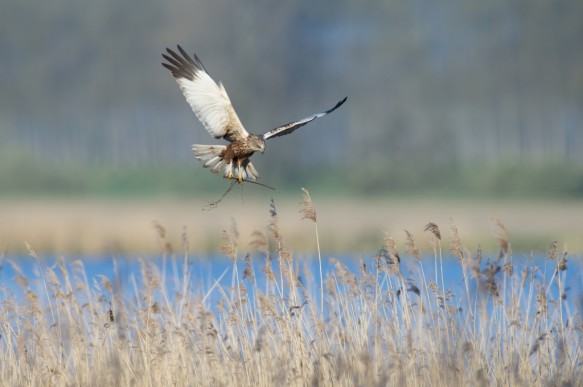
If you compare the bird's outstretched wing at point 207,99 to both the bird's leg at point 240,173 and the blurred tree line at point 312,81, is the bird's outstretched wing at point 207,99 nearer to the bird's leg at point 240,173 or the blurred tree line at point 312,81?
the bird's leg at point 240,173

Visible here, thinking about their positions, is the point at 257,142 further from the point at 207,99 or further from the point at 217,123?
the point at 207,99

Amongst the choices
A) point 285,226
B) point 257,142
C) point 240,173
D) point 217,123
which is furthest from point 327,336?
point 285,226

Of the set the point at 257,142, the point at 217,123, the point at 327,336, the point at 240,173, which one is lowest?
the point at 327,336

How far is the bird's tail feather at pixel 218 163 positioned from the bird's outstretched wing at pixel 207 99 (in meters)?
0.11

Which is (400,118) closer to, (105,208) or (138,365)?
(105,208)

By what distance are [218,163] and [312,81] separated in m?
41.1

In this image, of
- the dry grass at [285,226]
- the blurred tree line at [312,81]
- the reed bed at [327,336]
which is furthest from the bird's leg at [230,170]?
the blurred tree line at [312,81]

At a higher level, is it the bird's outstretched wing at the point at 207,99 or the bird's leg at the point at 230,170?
the bird's outstretched wing at the point at 207,99

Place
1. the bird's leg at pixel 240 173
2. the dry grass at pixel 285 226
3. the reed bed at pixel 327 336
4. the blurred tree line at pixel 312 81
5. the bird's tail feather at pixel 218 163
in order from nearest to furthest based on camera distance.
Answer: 1. the reed bed at pixel 327 336
2. the bird's leg at pixel 240 173
3. the bird's tail feather at pixel 218 163
4. the dry grass at pixel 285 226
5. the blurred tree line at pixel 312 81

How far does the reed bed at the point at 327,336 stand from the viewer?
5730 mm

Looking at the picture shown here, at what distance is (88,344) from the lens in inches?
251

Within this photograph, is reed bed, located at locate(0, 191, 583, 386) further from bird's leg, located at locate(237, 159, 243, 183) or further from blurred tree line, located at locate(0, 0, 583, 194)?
blurred tree line, located at locate(0, 0, 583, 194)

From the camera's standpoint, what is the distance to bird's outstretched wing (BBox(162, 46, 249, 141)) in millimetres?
7359

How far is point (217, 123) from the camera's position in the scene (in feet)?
24.5
